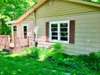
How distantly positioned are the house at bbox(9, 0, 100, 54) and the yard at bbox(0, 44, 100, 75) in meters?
→ 1.40

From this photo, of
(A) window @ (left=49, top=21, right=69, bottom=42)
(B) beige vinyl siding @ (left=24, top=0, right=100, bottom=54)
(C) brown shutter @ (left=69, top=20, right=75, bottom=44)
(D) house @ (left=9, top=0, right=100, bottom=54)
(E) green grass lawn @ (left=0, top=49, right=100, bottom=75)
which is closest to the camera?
(E) green grass lawn @ (left=0, top=49, right=100, bottom=75)

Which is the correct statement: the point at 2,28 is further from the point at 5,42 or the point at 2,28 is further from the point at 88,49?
the point at 88,49

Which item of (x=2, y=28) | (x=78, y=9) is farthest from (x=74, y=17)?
(x=2, y=28)

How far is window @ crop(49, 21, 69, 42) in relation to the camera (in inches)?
586

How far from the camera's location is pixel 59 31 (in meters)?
15.5

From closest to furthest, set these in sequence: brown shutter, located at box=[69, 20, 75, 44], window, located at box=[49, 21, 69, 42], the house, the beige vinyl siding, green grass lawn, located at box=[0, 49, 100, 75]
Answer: green grass lawn, located at box=[0, 49, 100, 75]
the beige vinyl siding
the house
brown shutter, located at box=[69, 20, 75, 44]
window, located at box=[49, 21, 69, 42]

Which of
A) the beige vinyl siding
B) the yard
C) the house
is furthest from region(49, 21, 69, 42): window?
the yard

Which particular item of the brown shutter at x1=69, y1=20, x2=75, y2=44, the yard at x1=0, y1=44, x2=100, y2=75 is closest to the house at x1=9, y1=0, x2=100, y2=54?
the brown shutter at x1=69, y1=20, x2=75, y2=44

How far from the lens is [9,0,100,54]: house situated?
516 inches

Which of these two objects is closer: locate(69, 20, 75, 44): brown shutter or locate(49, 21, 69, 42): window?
locate(69, 20, 75, 44): brown shutter

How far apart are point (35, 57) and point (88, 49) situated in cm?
329

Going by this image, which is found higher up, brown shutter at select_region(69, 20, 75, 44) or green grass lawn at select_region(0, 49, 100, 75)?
brown shutter at select_region(69, 20, 75, 44)

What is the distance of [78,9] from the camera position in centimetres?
1404

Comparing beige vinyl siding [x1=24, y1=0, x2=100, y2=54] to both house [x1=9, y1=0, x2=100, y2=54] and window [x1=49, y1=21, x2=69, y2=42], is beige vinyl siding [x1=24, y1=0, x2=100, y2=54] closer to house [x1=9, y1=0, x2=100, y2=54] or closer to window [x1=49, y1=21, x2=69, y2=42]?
house [x1=9, y1=0, x2=100, y2=54]
